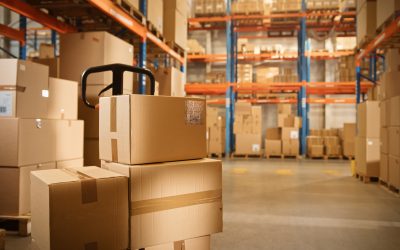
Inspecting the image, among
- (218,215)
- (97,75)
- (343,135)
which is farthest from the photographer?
(343,135)

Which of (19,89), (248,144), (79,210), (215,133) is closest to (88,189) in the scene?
(79,210)

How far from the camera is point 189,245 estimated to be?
2.13 metres

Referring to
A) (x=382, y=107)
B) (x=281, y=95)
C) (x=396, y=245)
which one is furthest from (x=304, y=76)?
(x=396, y=245)

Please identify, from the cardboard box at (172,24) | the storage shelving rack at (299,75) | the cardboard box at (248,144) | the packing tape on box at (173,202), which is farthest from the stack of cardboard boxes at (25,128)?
the storage shelving rack at (299,75)

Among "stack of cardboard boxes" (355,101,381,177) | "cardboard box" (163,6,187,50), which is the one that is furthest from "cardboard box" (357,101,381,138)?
"cardboard box" (163,6,187,50)

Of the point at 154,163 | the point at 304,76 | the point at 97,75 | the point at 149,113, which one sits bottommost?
the point at 154,163

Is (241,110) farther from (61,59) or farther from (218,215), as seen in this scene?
(218,215)

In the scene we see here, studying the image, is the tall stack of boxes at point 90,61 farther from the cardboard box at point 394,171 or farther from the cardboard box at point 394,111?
the cardboard box at point 394,171

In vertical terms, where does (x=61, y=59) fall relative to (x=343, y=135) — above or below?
above

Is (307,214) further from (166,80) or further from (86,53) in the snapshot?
(166,80)

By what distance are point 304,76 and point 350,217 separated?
863 centimetres

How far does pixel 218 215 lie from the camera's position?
7.36 ft

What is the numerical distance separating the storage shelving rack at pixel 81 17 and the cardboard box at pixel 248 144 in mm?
5473

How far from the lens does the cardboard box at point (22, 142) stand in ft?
10.7
